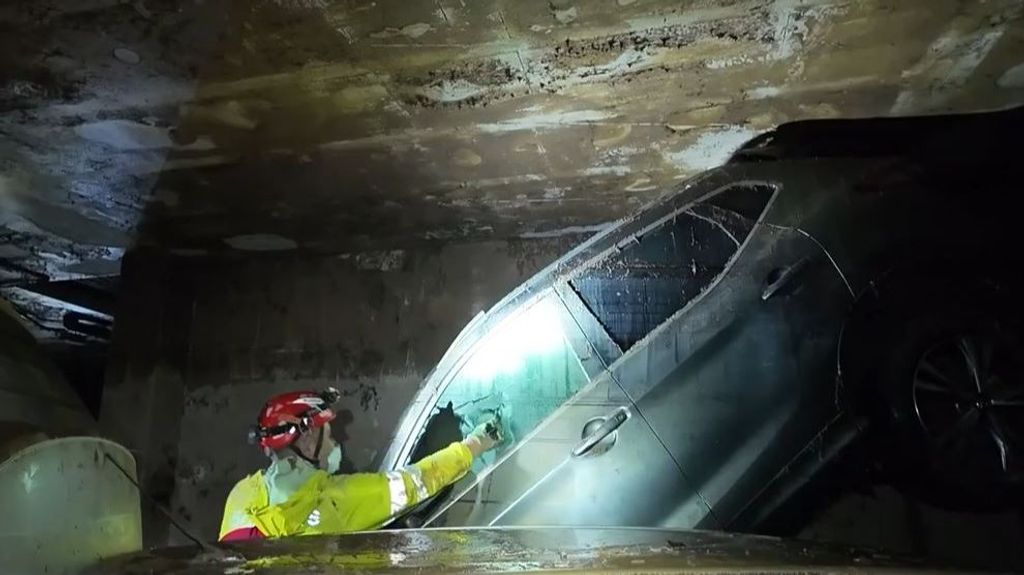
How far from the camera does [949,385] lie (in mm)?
3139

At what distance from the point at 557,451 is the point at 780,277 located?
1196 mm

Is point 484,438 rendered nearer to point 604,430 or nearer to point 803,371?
point 604,430

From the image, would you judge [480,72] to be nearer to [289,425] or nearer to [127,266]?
[289,425]

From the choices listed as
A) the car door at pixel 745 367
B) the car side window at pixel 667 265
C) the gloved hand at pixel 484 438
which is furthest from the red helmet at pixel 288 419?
the car door at pixel 745 367

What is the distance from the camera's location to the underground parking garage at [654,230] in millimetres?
2746

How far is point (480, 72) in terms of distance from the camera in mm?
3133

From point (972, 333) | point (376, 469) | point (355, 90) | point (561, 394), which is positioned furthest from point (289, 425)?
point (972, 333)

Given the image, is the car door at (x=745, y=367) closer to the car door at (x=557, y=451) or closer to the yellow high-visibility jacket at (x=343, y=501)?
the car door at (x=557, y=451)

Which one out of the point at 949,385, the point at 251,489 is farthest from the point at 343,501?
the point at 949,385

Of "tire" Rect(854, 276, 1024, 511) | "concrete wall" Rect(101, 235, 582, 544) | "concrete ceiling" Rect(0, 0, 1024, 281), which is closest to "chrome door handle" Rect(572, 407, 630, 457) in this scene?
"tire" Rect(854, 276, 1024, 511)

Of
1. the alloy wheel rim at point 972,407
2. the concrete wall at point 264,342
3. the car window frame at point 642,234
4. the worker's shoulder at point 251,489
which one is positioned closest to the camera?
the alloy wheel rim at point 972,407

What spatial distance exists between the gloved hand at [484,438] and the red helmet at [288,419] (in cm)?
86

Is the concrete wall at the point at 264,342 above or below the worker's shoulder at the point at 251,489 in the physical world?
above

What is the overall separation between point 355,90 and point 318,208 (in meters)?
1.65
